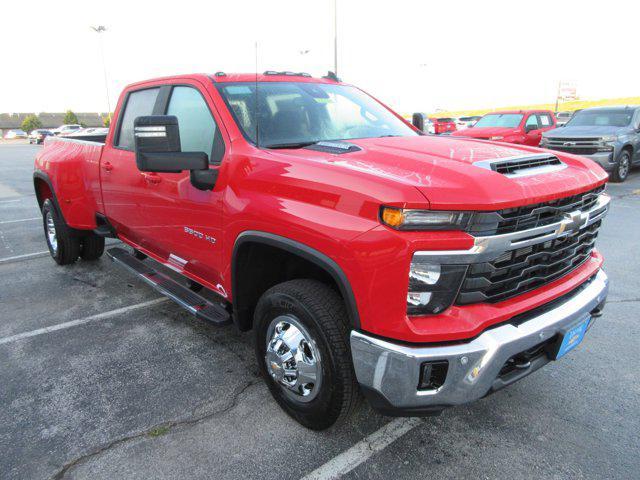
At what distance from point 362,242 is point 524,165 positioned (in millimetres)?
1012

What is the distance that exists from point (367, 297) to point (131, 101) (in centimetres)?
332

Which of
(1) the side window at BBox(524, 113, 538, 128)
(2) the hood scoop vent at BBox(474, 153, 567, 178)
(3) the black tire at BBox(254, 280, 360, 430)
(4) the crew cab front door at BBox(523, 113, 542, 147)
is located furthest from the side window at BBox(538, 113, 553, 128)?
(3) the black tire at BBox(254, 280, 360, 430)

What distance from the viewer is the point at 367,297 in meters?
2.02

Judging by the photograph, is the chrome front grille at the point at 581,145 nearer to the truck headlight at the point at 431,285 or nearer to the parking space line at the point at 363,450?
the parking space line at the point at 363,450

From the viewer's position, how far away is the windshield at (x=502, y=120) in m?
13.3

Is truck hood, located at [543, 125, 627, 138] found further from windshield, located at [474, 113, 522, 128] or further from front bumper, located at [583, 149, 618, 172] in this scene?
windshield, located at [474, 113, 522, 128]

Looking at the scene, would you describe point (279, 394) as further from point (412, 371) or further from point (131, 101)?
point (131, 101)

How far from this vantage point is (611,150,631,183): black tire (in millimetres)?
11261

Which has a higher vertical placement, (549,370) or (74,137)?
(74,137)

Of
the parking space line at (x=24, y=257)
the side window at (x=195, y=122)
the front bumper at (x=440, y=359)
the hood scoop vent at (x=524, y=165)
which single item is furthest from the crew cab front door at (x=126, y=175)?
the hood scoop vent at (x=524, y=165)

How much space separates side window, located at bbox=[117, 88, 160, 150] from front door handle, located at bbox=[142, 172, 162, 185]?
23.7 inches

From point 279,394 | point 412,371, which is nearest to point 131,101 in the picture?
point 279,394

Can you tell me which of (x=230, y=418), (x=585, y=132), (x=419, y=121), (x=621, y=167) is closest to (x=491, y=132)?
(x=585, y=132)

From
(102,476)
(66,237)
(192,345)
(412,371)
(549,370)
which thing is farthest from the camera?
(66,237)
